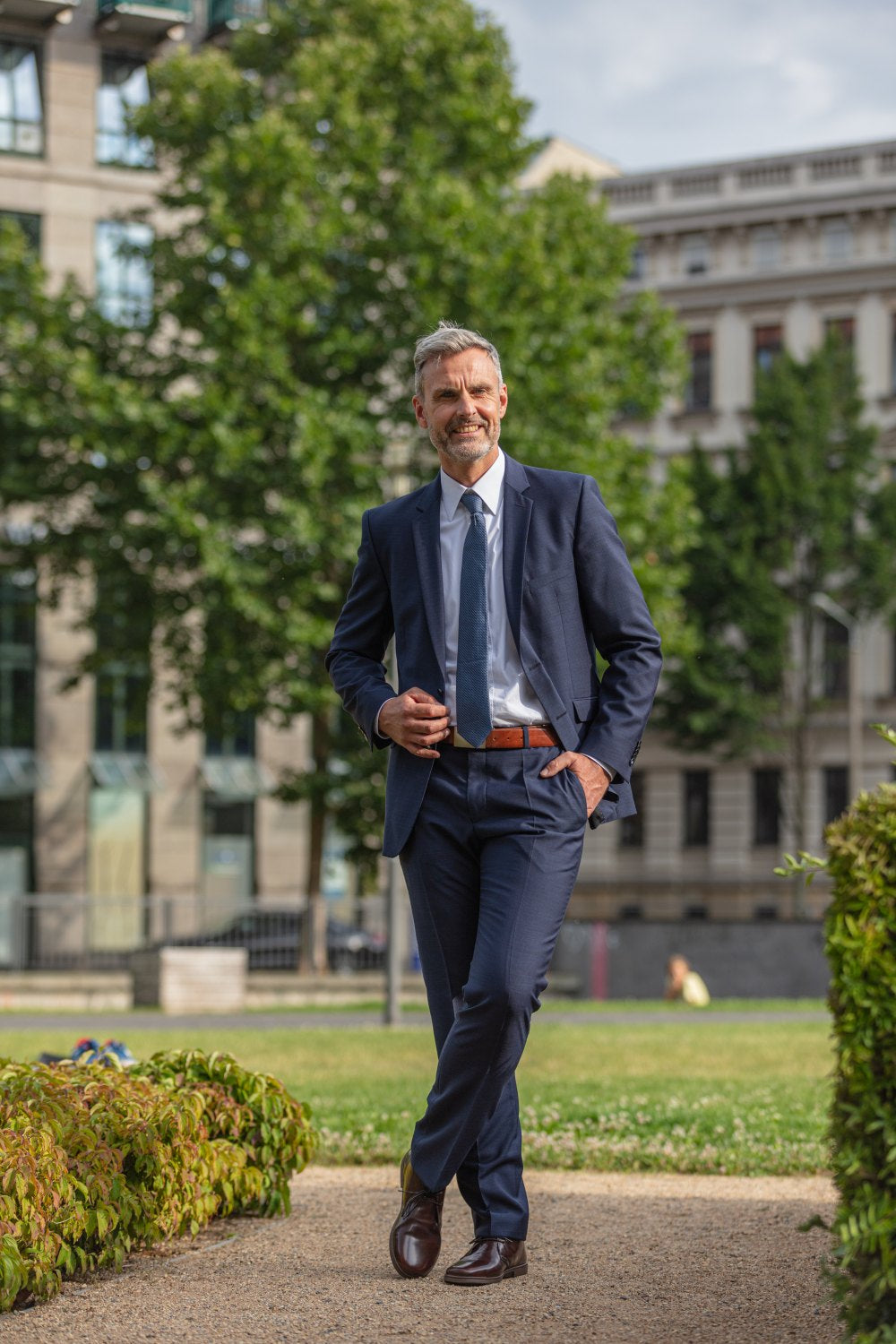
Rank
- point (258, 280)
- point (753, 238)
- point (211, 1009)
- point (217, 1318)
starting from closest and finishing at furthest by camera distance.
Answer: point (217, 1318) → point (211, 1009) → point (258, 280) → point (753, 238)

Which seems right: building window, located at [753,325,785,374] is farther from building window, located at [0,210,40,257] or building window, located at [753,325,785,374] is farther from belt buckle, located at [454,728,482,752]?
belt buckle, located at [454,728,482,752]

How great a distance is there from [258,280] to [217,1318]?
76.5 ft

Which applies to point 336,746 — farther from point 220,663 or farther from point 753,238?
point 753,238

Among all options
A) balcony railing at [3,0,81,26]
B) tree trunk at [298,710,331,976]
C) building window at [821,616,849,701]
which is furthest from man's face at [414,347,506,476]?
building window at [821,616,849,701]

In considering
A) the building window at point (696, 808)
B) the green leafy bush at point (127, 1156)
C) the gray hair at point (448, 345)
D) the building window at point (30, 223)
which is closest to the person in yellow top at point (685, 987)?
the green leafy bush at point (127, 1156)

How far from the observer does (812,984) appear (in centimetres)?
3077

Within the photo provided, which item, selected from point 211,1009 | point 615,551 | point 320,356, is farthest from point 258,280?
point 615,551

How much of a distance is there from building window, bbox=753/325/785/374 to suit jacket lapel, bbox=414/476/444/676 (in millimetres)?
44993

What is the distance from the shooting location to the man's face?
4855mm

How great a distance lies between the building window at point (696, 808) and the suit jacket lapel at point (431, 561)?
43127mm

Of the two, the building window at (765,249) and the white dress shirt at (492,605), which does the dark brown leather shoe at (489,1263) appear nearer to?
the white dress shirt at (492,605)

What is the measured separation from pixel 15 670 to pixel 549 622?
3611 centimetres

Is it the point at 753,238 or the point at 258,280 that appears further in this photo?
the point at 753,238

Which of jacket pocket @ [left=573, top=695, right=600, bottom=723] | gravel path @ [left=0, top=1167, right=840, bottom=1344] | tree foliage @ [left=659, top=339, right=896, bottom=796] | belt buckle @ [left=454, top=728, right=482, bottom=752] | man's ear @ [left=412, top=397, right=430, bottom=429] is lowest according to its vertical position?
gravel path @ [left=0, top=1167, right=840, bottom=1344]
